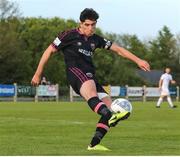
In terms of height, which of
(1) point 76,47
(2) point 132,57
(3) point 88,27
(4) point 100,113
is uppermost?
(3) point 88,27

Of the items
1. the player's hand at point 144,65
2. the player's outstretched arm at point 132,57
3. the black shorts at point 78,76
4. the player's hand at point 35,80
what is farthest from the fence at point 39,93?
the player's hand at point 144,65

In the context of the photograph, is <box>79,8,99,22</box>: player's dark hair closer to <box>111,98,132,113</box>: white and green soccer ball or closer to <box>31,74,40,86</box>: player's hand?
<box>31,74,40,86</box>: player's hand

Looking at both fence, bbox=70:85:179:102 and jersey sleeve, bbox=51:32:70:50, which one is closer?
jersey sleeve, bbox=51:32:70:50

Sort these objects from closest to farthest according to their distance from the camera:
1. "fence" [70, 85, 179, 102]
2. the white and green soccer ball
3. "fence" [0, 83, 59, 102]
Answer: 1. the white and green soccer ball
2. "fence" [0, 83, 59, 102]
3. "fence" [70, 85, 179, 102]

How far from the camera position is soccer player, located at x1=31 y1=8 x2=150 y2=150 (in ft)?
31.5

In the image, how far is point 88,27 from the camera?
9664mm

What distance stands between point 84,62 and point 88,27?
57 cm

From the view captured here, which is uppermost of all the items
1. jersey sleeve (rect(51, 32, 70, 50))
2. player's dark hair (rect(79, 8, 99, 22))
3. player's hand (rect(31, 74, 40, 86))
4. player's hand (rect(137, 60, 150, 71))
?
player's dark hair (rect(79, 8, 99, 22))

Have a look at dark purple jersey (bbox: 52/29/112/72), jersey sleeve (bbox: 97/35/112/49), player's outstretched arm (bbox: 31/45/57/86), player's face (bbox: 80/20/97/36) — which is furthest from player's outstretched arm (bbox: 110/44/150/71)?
player's outstretched arm (bbox: 31/45/57/86)


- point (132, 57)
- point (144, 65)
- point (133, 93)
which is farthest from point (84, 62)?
point (133, 93)

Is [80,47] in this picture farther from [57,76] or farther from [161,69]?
[161,69]

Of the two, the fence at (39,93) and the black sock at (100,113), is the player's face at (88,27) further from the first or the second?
the fence at (39,93)

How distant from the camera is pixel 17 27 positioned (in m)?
98.1

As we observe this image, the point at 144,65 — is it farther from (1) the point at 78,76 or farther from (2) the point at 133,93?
(2) the point at 133,93
